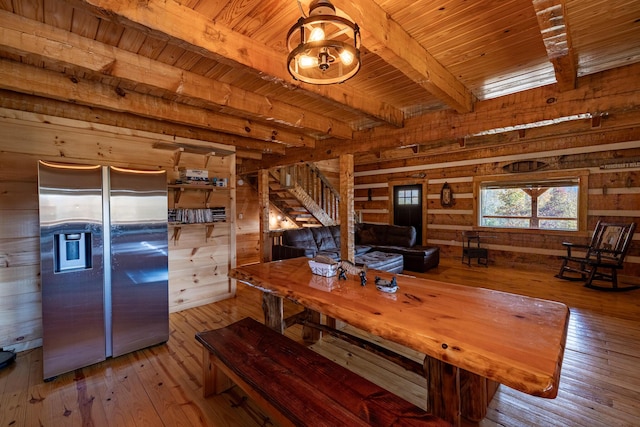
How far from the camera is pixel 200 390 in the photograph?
2203mm

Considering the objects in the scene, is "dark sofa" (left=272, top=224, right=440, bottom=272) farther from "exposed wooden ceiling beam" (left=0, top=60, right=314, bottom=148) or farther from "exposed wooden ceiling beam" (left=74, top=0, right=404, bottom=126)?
"exposed wooden ceiling beam" (left=74, top=0, right=404, bottom=126)

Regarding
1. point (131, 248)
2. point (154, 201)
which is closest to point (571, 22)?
point (154, 201)

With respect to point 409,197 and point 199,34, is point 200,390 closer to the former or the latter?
point 199,34

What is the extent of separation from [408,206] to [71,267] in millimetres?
7203

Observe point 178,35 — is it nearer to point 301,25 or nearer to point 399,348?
point 301,25

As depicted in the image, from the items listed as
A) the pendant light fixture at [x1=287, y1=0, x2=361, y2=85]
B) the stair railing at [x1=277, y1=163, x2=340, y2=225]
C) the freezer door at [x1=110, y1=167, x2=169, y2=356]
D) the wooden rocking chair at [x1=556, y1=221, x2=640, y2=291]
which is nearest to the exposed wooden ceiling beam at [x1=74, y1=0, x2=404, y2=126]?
the pendant light fixture at [x1=287, y1=0, x2=361, y2=85]

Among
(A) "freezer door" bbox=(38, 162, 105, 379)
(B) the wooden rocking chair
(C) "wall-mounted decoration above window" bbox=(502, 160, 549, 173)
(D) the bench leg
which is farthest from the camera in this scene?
(C) "wall-mounted decoration above window" bbox=(502, 160, 549, 173)

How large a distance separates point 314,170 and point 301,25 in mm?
6107

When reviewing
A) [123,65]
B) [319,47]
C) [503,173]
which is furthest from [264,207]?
[503,173]

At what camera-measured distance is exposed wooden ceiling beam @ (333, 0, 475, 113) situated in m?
1.48

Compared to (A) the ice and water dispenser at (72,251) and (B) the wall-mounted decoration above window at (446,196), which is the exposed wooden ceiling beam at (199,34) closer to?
(A) the ice and water dispenser at (72,251)

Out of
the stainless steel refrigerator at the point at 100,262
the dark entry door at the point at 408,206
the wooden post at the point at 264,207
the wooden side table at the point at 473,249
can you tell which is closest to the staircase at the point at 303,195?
the wooden post at the point at 264,207

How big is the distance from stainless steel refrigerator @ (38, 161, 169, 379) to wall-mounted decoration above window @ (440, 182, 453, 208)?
251 inches

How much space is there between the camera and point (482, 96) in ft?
9.62
